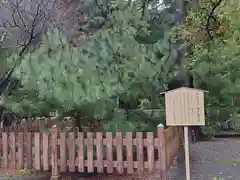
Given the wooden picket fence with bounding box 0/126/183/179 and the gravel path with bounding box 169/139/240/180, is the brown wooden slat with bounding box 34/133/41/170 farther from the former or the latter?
the gravel path with bounding box 169/139/240/180

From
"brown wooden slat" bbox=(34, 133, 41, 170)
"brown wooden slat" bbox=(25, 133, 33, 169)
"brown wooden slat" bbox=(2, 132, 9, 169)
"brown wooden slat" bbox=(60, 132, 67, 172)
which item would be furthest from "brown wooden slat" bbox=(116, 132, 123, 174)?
"brown wooden slat" bbox=(2, 132, 9, 169)

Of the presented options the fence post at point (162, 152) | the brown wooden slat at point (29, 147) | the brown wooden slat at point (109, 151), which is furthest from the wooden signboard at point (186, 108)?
the brown wooden slat at point (29, 147)

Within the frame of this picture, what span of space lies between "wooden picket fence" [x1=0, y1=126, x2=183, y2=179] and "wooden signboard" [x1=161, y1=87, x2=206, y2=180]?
1.71 ft

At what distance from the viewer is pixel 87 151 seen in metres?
6.09

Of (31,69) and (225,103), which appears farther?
(225,103)

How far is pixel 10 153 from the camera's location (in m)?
6.53

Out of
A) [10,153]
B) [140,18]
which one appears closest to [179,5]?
[140,18]

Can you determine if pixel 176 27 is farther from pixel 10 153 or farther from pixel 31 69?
pixel 10 153

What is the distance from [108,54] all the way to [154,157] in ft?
6.53

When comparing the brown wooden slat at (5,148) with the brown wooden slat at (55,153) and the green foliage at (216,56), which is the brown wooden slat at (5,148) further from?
the green foliage at (216,56)

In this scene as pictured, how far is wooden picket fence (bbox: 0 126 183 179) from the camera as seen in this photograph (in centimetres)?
574

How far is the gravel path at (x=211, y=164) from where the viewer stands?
6.64 metres

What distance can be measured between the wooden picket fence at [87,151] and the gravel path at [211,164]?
37.3 inches

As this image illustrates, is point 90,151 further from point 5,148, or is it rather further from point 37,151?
point 5,148
